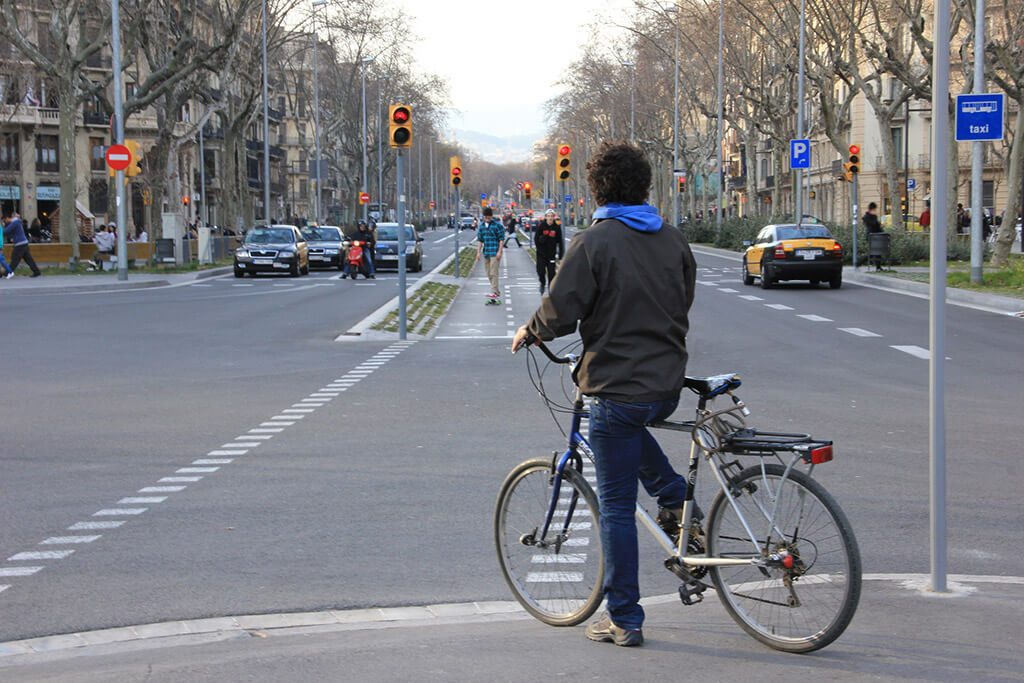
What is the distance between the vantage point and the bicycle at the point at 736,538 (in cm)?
432

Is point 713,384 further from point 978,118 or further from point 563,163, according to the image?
point 563,163

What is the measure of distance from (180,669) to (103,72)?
75108 mm

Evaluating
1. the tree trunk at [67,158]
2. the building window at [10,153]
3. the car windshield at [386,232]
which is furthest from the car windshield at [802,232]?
the building window at [10,153]

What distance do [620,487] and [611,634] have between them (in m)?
0.55

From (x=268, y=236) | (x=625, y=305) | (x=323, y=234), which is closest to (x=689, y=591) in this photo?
(x=625, y=305)

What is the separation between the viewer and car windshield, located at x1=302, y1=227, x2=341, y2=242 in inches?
1767

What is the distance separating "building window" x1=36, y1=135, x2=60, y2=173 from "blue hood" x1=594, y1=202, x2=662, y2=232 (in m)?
73.8

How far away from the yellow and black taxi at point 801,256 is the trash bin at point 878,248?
16.1ft

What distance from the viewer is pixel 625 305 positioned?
180 inches

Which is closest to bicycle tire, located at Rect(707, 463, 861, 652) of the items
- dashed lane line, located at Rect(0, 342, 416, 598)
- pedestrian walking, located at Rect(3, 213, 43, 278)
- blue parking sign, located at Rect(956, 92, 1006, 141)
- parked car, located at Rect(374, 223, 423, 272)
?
dashed lane line, located at Rect(0, 342, 416, 598)

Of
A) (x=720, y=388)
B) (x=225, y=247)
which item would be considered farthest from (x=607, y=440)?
(x=225, y=247)

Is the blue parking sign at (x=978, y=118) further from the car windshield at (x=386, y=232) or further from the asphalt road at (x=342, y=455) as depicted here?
the car windshield at (x=386, y=232)

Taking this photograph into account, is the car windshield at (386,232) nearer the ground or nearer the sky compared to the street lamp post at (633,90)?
nearer the ground

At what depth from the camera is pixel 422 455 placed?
356 inches
